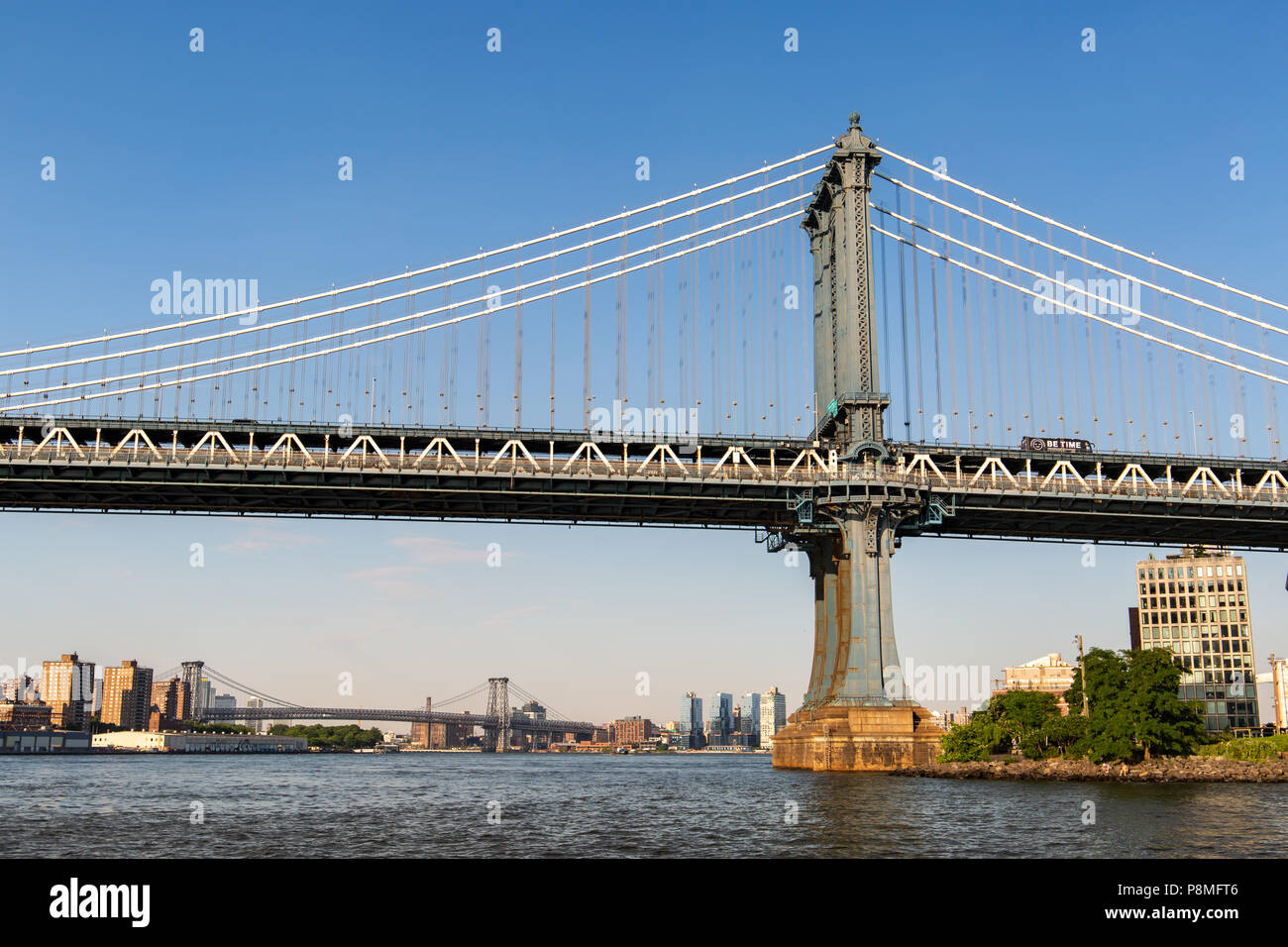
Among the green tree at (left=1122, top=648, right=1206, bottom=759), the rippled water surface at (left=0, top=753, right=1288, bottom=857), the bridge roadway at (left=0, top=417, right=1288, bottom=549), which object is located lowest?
the rippled water surface at (left=0, top=753, right=1288, bottom=857)

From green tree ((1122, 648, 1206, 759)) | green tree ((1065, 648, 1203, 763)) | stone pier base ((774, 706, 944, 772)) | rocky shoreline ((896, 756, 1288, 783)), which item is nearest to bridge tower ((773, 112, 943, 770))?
stone pier base ((774, 706, 944, 772))

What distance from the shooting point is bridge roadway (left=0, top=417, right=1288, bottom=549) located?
71938mm

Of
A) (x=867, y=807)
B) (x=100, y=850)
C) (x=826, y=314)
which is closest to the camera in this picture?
(x=100, y=850)

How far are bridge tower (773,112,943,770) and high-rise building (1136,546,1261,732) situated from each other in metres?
91.8

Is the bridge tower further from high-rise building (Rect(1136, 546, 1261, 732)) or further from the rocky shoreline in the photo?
high-rise building (Rect(1136, 546, 1261, 732))

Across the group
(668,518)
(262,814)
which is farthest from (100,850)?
(668,518)

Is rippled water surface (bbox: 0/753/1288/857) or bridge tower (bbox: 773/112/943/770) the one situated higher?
bridge tower (bbox: 773/112/943/770)

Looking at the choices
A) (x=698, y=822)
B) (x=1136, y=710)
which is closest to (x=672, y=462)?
(x=1136, y=710)

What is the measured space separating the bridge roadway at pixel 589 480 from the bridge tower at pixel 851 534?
0.96 meters

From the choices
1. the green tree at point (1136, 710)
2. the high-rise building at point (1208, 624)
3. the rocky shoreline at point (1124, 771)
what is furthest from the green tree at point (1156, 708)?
the high-rise building at point (1208, 624)

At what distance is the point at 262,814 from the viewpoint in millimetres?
46375
